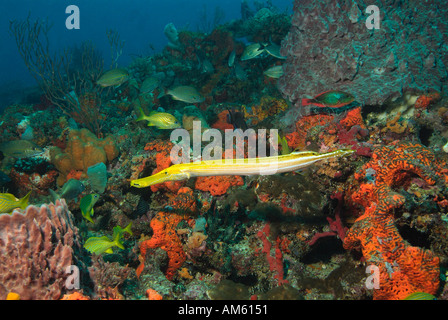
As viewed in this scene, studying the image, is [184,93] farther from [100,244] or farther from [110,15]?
[110,15]

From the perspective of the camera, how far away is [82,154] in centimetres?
634

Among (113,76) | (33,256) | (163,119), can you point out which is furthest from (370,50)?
(33,256)

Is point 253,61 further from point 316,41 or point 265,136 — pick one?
point 265,136

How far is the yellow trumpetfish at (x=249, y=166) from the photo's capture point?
2367 mm

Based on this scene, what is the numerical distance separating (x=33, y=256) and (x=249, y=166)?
2421 mm

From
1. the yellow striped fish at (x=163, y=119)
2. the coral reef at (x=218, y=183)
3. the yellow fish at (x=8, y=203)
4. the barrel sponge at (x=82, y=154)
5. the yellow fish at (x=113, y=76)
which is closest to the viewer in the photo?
the yellow fish at (x=8, y=203)

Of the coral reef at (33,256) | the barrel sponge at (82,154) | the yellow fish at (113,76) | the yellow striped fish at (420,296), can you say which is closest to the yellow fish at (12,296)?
the coral reef at (33,256)

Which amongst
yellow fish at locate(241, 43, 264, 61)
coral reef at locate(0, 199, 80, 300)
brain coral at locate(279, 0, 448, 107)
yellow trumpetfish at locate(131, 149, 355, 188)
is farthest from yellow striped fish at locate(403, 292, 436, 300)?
yellow fish at locate(241, 43, 264, 61)

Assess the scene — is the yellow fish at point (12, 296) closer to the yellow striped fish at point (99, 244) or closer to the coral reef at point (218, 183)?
the yellow striped fish at point (99, 244)

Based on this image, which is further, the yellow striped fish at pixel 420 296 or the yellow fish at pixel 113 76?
the yellow fish at pixel 113 76

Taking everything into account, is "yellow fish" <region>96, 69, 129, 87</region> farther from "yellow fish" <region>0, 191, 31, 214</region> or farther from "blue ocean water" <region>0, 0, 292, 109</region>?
"blue ocean water" <region>0, 0, 292, 109</region>

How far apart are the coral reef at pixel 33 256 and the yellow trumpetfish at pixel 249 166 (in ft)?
3.60

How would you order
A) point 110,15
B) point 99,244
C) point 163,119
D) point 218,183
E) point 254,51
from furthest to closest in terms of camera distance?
point 110,15 → point 254,51 → point 163,119 → point 218,183 → point 99,244

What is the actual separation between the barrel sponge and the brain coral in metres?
5.22
